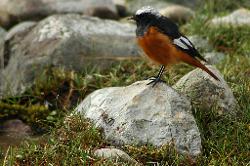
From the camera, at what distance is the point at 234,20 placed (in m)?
10.0

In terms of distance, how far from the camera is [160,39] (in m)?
6.59

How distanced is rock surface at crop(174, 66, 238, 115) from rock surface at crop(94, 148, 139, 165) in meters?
1.25

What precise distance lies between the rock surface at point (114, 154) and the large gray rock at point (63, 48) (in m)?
2.60

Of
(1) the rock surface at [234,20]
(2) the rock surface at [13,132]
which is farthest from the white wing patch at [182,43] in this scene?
(1) the rock surface at [234,20]

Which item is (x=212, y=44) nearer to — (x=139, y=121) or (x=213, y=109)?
(x=213, y=109)

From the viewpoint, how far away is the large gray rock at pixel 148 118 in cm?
611

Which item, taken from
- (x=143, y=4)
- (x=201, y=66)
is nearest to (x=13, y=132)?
(x=201, y=66)

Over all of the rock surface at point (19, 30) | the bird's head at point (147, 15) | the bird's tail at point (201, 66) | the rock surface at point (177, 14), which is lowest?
the rock surface at point (177, 14)

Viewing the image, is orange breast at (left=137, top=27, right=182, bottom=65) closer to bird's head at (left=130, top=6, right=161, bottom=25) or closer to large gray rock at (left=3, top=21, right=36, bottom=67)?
bird's head at (left=130, top=6, right=161, bottom=25)

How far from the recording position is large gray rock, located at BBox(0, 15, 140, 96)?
8.55 m

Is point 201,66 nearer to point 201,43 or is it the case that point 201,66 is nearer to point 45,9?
point 201,43

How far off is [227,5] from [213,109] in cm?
523

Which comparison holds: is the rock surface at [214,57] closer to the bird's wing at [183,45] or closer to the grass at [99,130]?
the grass at [99,130]

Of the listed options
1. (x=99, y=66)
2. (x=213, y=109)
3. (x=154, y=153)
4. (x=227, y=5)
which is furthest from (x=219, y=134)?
(x=227, y=5)
